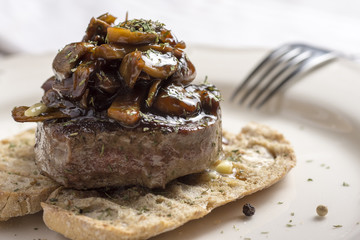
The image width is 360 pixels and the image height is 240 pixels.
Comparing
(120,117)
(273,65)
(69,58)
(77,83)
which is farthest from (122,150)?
(273,65)

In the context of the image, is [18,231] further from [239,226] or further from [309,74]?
[309,74]

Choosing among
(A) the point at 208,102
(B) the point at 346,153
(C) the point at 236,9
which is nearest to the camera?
(A) the point at 208,102

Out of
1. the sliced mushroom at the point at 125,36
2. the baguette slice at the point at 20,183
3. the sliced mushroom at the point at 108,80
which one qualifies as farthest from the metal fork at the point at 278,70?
the baguette slice at the point at 20,183

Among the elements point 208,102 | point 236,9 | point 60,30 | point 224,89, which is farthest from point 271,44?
point 208,102

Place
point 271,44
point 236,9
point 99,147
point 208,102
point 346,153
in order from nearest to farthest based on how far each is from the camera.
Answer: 1. point 99,147
2. point 208,102
3. point 346,153
4. point 271,44
5. point 236,9

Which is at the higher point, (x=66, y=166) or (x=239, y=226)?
(x=66, y=166)

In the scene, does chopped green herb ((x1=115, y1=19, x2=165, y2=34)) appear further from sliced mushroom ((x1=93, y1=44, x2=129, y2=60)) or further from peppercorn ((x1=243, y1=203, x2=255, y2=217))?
peppercorn ((x1=243, y1=203, x2=255, y2=217))

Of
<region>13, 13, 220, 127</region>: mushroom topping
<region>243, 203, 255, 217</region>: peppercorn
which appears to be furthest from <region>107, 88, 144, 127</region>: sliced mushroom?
<region>243, 203, 255, 217</region>: peppercorn
